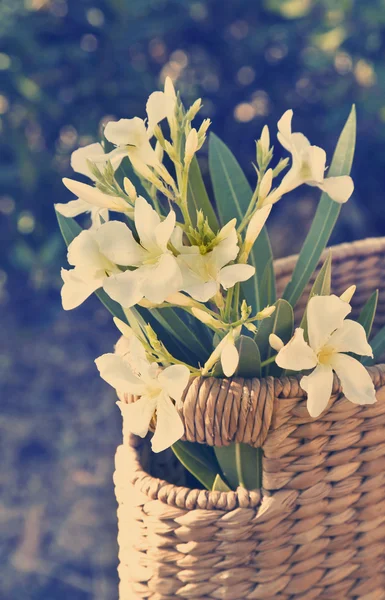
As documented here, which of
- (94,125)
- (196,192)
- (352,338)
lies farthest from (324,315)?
(94,125)

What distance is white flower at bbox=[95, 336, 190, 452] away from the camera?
582mm

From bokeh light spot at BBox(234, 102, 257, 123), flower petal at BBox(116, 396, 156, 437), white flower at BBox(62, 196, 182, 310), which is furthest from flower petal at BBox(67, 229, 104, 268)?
bokeh light spot at BBox(234, 102, 257, 123)

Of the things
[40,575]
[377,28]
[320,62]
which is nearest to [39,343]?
[40,575]

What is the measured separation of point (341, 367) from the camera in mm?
595

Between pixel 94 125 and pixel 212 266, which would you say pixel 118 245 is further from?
pixel 94 125

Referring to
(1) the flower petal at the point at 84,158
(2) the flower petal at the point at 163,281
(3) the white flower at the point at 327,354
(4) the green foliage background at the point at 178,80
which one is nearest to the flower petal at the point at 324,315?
(3) the white flower at the point at 327,354

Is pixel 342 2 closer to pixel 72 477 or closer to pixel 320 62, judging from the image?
pixel 320 62

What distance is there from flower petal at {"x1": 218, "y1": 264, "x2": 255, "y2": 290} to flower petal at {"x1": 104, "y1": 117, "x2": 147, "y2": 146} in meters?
0.14

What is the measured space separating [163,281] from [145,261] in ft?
0.14

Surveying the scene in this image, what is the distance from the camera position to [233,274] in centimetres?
57

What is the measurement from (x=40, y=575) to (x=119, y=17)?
1087 millimetres

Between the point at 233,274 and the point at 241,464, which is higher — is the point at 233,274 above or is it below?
above

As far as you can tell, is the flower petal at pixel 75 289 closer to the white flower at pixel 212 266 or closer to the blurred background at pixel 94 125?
the white flower at pixel 212 266

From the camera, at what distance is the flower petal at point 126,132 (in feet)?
2.06
